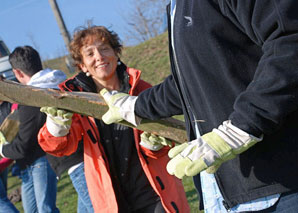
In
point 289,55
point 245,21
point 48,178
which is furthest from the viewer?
point 48,178

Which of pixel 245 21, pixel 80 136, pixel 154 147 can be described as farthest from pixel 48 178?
pixel 245 21

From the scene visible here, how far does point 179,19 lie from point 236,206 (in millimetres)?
787

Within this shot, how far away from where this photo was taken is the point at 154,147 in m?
2.54

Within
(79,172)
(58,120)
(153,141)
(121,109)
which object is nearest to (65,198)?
(79,172)

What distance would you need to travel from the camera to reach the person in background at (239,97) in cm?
121

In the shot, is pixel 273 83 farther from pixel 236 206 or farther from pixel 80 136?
pixel 80 136

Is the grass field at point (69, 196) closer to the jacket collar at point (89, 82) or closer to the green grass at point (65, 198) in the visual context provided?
the green grass at point (65, 198)

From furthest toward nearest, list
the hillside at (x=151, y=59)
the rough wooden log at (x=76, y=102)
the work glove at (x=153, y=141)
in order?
the hillside at (x=151, y=59) → the work glove at (x=153, y=141) → the rough wooden log at (x=76, y=102)

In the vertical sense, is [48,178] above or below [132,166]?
below

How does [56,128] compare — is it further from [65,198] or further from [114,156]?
[65,198]

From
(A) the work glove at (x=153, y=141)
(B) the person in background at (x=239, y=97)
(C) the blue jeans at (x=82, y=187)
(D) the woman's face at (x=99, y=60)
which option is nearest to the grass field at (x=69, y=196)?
(C) the blue jeans at (x=82, y=187)

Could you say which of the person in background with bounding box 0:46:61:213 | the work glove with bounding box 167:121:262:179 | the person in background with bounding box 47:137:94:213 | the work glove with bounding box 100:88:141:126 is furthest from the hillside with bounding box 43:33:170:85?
the work glove with bounding box 167:121:262:179

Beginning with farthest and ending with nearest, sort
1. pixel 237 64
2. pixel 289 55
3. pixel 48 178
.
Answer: pixel 48 178, pixel 237 64, pixel 289 55

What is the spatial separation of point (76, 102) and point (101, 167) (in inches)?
21.1
